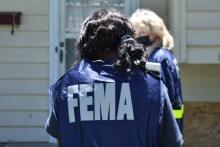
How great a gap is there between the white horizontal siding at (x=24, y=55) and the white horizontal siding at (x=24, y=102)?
0.39 meters

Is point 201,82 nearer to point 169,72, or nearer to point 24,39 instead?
point 24,39

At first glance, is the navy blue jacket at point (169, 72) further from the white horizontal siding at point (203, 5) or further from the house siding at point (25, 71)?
the house siding at point (25, 71)

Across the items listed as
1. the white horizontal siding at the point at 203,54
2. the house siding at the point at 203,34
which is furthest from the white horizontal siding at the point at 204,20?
the white horizontal siding at the point at 203,54

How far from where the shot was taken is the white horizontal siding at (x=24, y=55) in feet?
21.7

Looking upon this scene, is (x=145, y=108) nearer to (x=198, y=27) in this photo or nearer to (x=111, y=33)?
(x=111, y=33)

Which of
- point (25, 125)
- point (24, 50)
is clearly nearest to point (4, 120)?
point (25, 125)

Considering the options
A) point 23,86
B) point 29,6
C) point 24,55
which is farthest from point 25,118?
point 29,6

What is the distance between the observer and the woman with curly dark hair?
2.51 meters

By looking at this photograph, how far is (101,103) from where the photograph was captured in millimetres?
2523

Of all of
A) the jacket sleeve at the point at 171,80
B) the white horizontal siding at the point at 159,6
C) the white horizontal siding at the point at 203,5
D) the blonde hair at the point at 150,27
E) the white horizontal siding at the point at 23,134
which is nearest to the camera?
the jacket sleeve at the point at 171,80

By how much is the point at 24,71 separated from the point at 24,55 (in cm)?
18

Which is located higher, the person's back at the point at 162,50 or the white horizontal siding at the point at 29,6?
the white horizontal siding at the point at 29,6

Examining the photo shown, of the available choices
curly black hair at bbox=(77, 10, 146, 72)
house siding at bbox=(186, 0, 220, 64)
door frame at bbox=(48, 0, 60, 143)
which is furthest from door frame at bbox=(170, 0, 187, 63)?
curly black hair at bbox=(77, 10, 146, 72)

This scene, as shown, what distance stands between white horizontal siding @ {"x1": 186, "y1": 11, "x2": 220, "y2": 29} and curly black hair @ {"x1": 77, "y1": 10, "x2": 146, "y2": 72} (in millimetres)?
3618
